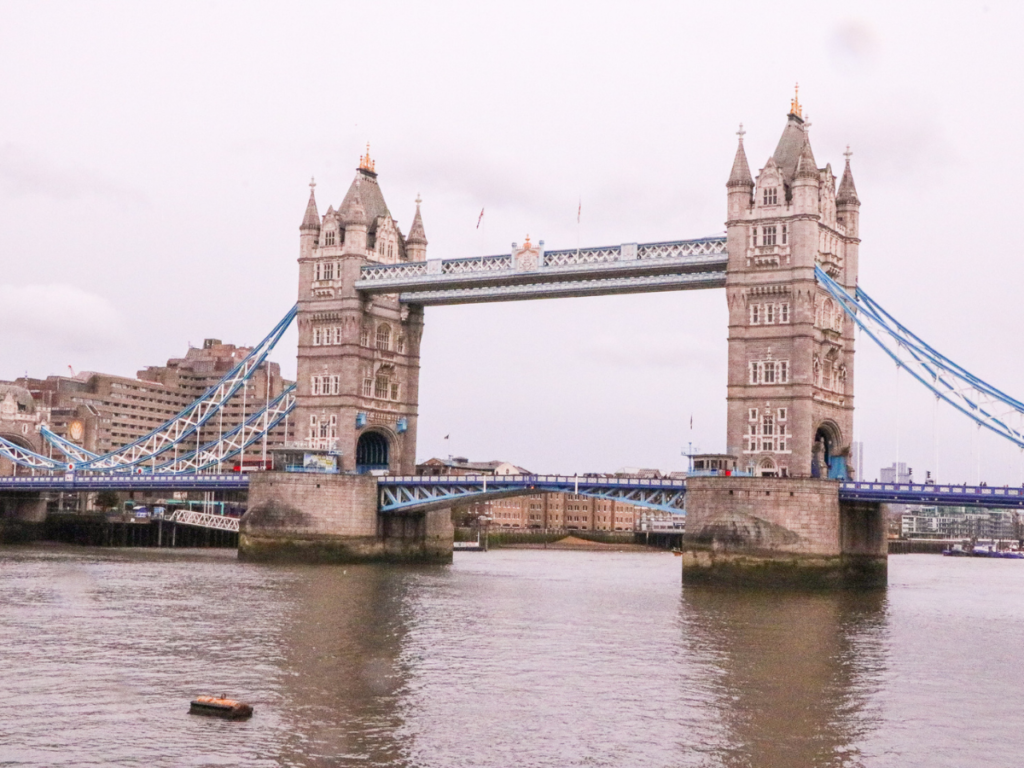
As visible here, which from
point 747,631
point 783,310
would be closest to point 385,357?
point 783,310

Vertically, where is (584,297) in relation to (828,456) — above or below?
above

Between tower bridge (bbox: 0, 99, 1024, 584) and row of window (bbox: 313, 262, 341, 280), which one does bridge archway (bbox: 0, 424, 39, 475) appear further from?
row of window (bbox: 313, 262, 341, 280)

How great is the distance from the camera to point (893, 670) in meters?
39.6

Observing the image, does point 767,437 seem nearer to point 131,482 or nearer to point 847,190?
point 847,190

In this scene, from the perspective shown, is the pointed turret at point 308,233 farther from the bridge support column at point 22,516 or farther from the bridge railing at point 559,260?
the bridge support column at point 22,516

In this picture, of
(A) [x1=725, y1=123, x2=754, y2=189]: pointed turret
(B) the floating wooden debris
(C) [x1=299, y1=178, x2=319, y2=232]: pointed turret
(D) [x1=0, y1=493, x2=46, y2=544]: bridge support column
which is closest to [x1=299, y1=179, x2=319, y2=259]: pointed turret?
(C) [x1=299, y1=178, x2=319, y2=232]: pointed turret

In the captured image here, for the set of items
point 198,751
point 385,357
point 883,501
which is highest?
point 385,357

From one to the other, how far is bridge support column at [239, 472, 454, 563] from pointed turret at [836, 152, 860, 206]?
35227mm

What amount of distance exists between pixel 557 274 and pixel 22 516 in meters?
70.8

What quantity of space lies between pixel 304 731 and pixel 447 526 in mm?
69757

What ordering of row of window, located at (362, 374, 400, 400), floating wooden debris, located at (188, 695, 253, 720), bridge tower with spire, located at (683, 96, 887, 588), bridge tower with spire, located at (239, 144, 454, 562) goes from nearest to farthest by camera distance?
floating wooden debris, located at (188, 695, 253, 720) < bridge tower with spire, located at (683, 96, 887, 588) < bridge tower with spire, located at (239, 144, 454, 562) < row of window, located at (362, 374, 400, 400)

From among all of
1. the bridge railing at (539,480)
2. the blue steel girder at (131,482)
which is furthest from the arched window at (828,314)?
the blue steel girder at (131,482)

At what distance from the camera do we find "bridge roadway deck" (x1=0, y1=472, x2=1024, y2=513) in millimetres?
68375

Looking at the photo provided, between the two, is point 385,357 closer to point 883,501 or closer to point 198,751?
point 883,501
